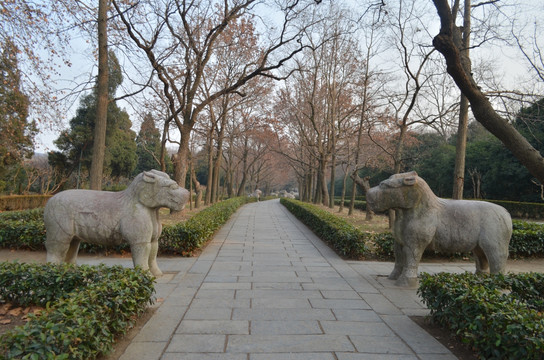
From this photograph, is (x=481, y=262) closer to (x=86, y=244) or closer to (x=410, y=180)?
(x=410, y=180)

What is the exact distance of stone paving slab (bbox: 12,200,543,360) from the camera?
3086mm

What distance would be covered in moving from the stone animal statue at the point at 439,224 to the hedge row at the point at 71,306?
3642 mm

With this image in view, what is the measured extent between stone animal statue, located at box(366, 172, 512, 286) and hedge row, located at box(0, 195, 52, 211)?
1878 centimetres

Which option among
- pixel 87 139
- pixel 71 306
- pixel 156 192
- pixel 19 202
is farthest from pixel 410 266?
pixel 87 139

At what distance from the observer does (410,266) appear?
Result: 5.19m

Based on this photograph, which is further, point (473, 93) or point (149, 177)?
point (149, 177)

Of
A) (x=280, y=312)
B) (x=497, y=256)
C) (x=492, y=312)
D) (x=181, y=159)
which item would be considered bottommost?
(x=280, y=312)

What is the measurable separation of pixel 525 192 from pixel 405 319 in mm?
24429

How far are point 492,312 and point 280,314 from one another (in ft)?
7.07

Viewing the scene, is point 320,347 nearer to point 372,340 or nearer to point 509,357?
point 372,340

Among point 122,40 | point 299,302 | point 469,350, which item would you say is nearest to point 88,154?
point 122,40

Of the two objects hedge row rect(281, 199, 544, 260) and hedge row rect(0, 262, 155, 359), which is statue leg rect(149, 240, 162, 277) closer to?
hedge row rect(0, 262, 155, 359)

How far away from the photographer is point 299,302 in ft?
14.6

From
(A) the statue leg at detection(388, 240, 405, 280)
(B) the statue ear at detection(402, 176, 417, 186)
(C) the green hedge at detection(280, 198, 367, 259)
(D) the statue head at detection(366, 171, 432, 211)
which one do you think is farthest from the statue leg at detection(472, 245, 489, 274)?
(C) the green hedge at detection(280, 198, 367, 259)
